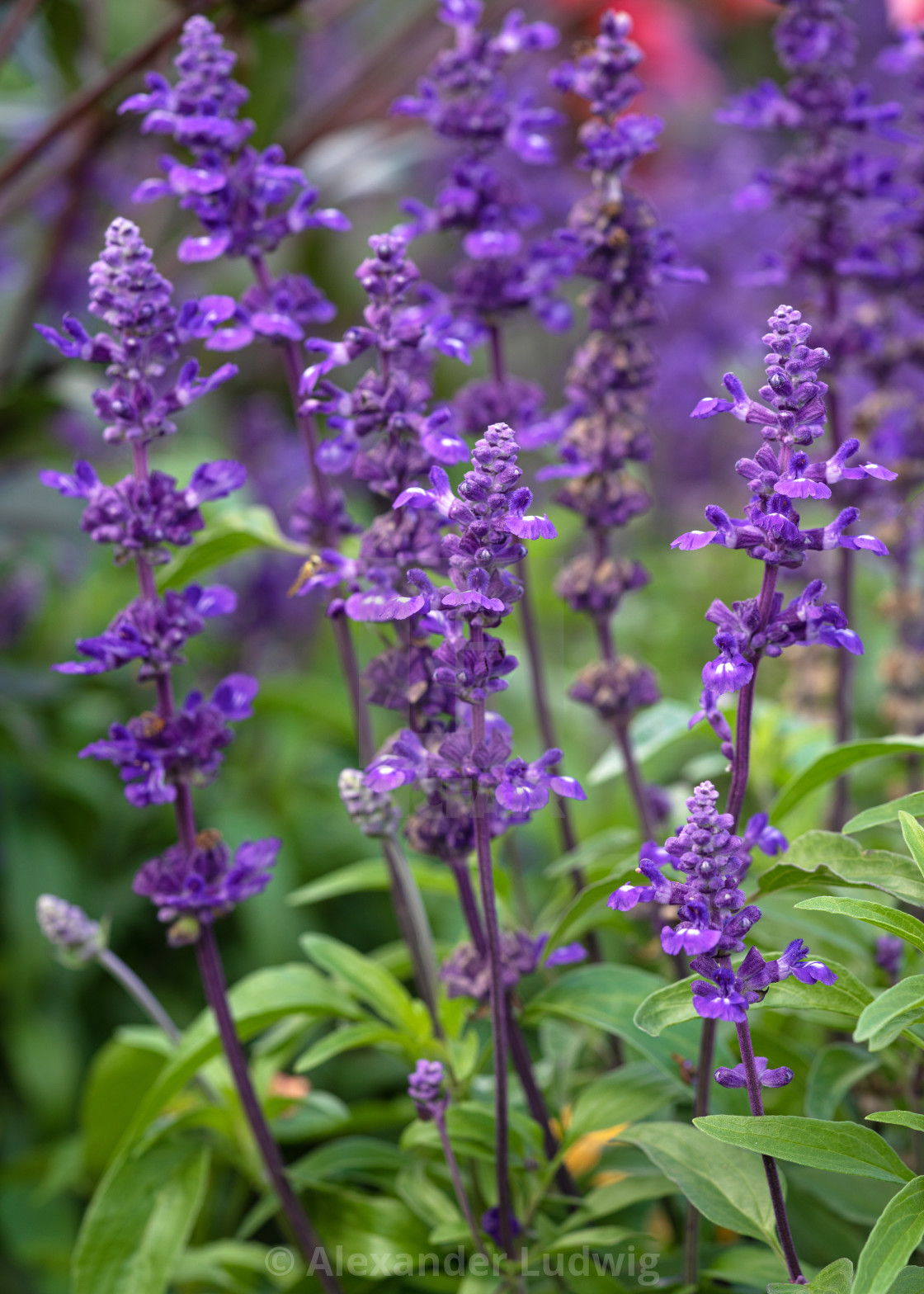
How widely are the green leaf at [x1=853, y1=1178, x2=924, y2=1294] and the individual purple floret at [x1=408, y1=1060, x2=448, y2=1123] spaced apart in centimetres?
40

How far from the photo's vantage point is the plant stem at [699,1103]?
1133mm

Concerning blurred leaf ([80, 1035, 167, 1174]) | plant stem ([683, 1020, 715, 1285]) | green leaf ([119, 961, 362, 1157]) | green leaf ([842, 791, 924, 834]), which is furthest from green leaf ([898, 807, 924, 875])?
blurred leaf ([80, 1035, 167, 1174])

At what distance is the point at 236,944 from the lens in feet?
7.61

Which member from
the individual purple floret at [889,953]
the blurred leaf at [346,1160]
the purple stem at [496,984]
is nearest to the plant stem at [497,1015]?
the purple stem at [496,984]

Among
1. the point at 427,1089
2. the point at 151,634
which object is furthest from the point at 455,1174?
the point at 151,634

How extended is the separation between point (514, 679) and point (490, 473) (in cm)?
178

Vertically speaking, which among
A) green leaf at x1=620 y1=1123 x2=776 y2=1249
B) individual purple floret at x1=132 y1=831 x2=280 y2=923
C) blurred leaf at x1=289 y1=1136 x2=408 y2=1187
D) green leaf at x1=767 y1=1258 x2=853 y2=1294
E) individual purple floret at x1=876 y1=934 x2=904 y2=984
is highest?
individual purple floret at x1=132 y1=831 x2=280 y2=923

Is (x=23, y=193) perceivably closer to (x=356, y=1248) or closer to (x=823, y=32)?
(x=823, y=32)

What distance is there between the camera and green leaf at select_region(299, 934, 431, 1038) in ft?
4.56

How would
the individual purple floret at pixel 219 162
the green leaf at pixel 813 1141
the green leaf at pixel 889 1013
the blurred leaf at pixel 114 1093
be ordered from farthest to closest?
the blurred leaf at pixel 114 1093
the individual purple floret at pixel 219 162
the green leaf at pixel 813 1141
the green leaf at pixel 889 1013

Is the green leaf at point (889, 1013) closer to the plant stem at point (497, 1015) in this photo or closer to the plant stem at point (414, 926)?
the plant stem at point (497, 1015)

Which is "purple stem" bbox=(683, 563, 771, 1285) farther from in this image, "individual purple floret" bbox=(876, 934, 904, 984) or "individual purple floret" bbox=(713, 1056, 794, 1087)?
"individual purple floret" bbox=(876, 934, 904, 984)

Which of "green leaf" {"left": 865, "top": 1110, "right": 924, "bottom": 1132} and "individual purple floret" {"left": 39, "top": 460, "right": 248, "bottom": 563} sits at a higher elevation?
"individual purple floret" {"left": 39, "top": 460, "right": 248, "bottom": 563}

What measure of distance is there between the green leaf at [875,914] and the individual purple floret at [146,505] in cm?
64
